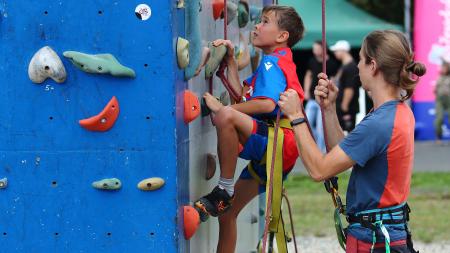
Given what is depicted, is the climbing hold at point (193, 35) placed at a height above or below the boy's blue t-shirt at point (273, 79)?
above

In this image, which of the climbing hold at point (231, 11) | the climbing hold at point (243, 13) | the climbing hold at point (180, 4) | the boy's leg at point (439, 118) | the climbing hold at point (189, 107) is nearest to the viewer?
the climbing hold at point (180, 4)

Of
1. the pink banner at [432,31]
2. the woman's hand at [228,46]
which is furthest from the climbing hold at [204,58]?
the pink banner at [432,31]

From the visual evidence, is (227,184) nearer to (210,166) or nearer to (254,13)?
(210,166)

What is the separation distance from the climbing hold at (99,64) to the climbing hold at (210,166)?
3.68 ft

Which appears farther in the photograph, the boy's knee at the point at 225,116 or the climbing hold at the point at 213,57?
the climbing hold at the point at 213,57

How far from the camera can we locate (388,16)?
23.8 m

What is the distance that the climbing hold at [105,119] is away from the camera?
3.73 meters

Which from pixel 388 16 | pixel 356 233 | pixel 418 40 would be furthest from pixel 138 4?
pixel 388 16

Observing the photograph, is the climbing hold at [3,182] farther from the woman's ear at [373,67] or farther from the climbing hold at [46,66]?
the woman's ear at [373,67]

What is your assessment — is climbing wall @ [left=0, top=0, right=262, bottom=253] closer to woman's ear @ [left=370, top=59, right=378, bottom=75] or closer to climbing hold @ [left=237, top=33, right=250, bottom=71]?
woman's ear @ [left=370, top=59, right=378, bottom=75]

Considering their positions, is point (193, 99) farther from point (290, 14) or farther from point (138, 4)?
point (290, 14)

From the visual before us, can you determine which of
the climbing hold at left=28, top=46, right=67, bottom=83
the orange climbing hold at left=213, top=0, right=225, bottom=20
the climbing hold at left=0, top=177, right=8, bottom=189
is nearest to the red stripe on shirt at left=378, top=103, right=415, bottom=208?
the orange climbing hold at left=213, top=0, right=225, bottom=20

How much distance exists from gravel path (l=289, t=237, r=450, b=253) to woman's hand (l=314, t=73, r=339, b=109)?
13.9 ft

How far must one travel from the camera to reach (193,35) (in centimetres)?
407
